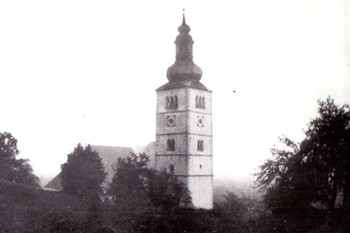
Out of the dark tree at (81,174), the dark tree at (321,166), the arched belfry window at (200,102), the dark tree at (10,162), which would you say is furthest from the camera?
the arched belfry window at (200,102)

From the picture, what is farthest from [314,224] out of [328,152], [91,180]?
[91,180]

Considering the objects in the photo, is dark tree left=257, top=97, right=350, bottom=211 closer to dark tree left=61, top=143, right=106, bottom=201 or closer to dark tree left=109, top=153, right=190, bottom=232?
dark tree left=109, top=153, right=190, bottom=232

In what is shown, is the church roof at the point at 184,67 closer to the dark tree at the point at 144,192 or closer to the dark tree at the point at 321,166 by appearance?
the dark tree at the point at 144,192

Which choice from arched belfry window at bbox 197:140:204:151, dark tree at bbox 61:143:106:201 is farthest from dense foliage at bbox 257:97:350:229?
arched belfry window at bbox 197:140:204:151

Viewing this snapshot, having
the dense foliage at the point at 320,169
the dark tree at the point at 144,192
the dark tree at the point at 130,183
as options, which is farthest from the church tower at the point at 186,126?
the dense foliage at the point at 320,169

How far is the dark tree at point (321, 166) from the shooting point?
3328cm

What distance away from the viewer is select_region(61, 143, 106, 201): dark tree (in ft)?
162

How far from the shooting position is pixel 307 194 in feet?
110

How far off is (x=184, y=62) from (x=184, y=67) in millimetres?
515

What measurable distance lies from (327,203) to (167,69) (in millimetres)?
28008

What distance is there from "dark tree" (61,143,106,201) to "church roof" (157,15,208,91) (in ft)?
40.5

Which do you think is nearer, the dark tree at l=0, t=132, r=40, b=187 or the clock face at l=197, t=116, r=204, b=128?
the dark tree at l=0, t=132, r=40, b=187

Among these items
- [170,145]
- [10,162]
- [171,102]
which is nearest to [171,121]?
[171,102]

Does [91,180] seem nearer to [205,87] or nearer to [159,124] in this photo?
[159,124]
